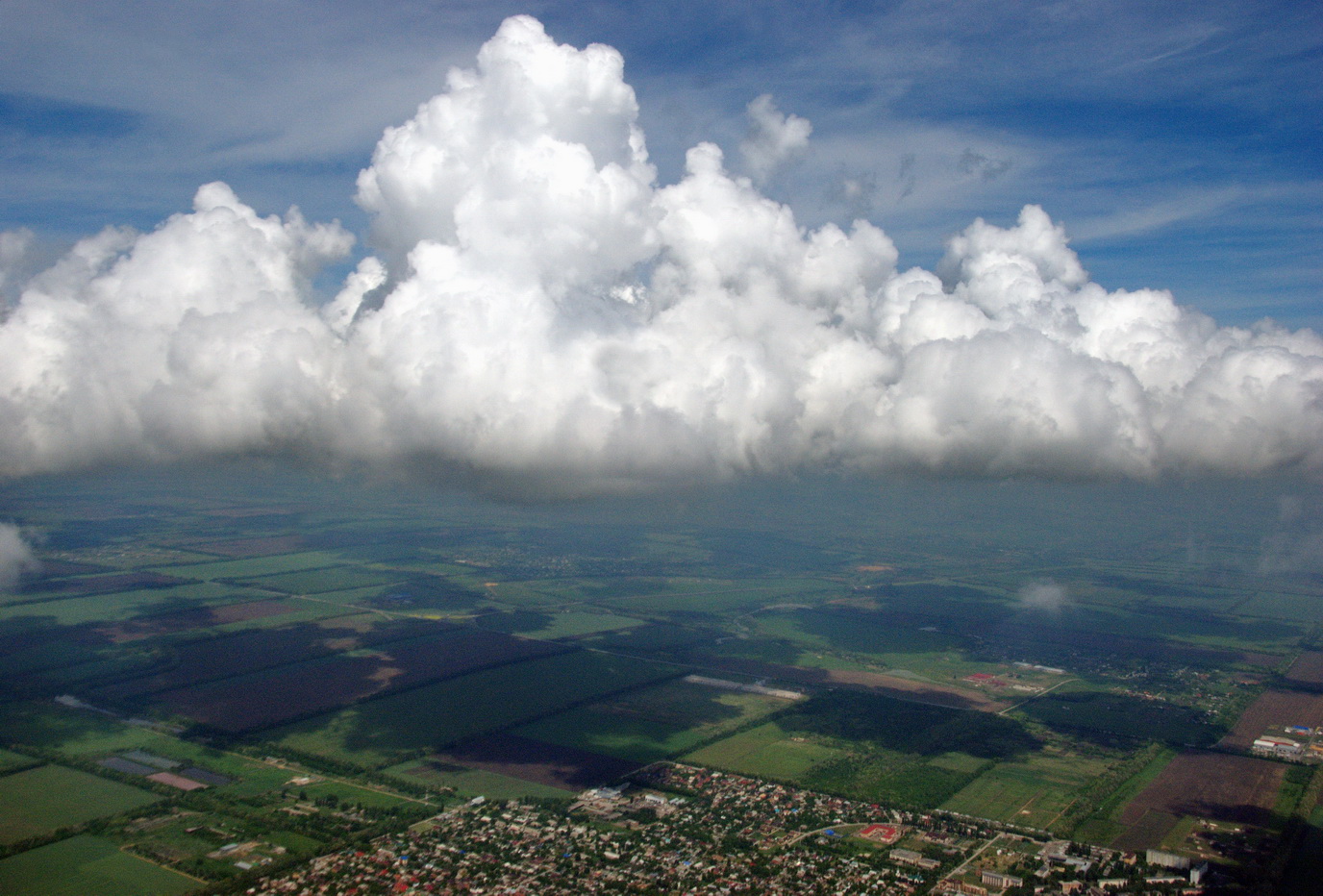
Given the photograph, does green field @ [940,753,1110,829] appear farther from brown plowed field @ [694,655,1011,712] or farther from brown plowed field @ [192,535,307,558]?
brown plowed field @ [192,535,307,558]

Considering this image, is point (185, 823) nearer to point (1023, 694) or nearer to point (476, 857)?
point (476, 857)

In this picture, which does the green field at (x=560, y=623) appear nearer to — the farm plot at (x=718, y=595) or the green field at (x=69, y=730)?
Result: the farm plot at (x=718, y=595)

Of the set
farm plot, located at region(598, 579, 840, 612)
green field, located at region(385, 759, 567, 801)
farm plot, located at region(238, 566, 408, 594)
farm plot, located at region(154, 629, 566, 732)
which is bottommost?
green field, located at region(385, 759, 567, 801)

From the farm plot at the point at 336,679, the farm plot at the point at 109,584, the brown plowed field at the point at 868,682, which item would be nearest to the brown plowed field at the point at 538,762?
the farm plot at the point at 336,679

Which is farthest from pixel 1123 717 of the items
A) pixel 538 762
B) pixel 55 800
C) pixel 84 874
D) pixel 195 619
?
pixel 195 619

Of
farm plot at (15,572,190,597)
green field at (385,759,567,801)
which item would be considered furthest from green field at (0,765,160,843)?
farm plot at (15,572,190,597)

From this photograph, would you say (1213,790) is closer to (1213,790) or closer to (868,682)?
(1213,790)
